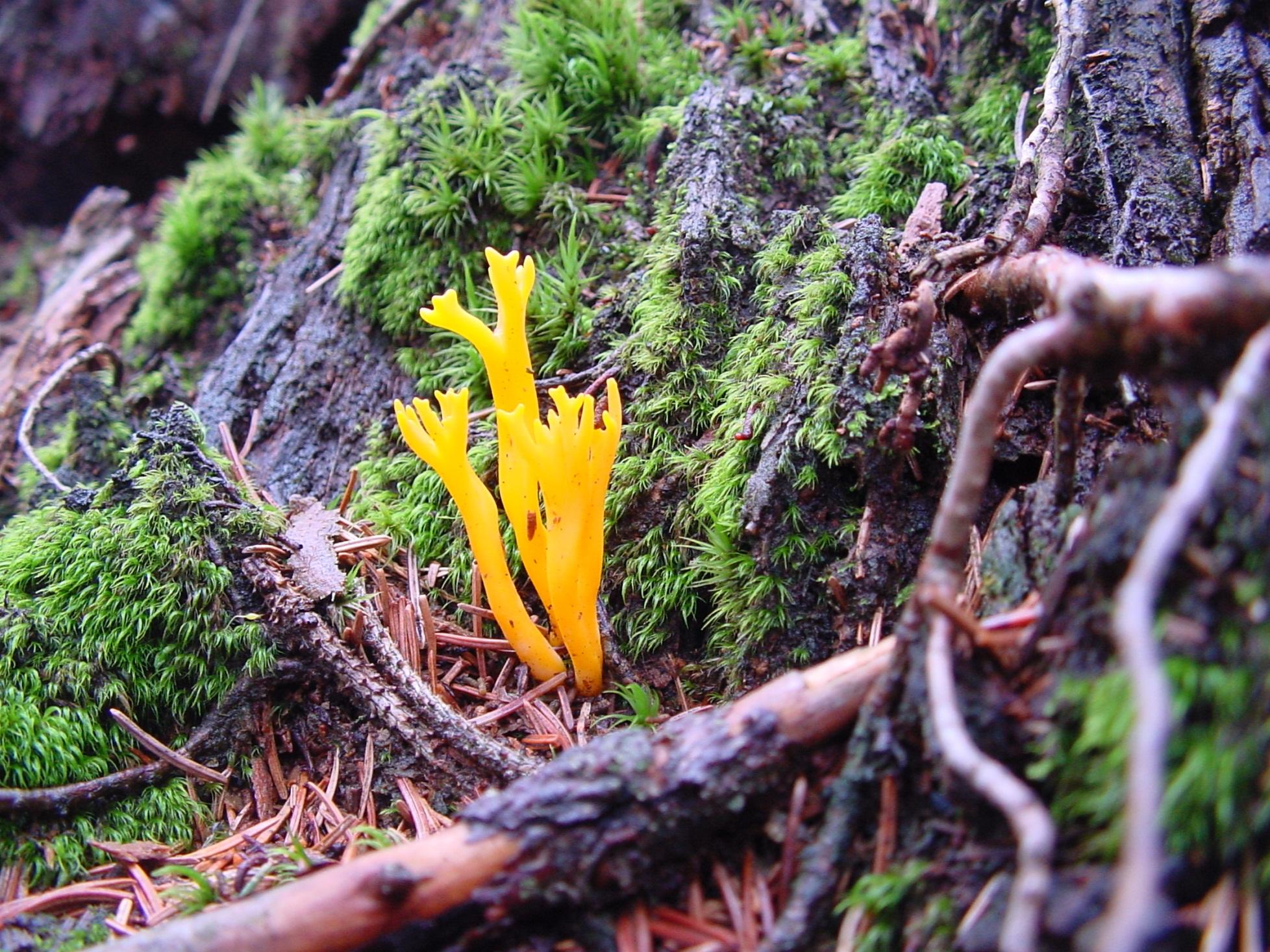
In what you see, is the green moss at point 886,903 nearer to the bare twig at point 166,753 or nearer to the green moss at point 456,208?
the bare twig at point 166,753

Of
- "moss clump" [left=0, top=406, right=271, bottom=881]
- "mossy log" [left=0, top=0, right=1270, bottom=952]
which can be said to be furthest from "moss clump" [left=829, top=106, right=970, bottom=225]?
"moss clump" [left=0, top=406, right=271, bottom=881]

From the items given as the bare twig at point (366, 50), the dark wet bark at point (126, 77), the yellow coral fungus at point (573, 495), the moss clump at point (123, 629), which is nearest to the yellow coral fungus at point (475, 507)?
the yellow coral fungus at point (573, 495)

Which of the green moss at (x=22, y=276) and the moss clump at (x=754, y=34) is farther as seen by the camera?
the green moss at (x=22, y=276)

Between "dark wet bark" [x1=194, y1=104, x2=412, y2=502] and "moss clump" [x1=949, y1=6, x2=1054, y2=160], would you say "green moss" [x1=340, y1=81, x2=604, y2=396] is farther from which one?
"moss clump" [x1=949, y1=6, x2=1054, y2=160]

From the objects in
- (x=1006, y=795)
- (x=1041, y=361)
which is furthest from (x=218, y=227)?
(x=1006, y=795)

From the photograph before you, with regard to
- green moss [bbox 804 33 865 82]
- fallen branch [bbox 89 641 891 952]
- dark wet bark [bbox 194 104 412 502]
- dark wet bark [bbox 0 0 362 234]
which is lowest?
fallen branch [bbox 89 641 891 952]

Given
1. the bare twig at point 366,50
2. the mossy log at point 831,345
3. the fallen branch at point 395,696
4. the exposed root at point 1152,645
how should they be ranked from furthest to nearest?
the bare twig at point 366,50, the fallen branch at point 395,696, the mossy log at point 831,345, the exposed root at point 1152,645

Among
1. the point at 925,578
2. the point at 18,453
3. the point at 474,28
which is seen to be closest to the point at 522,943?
the point at 925,578

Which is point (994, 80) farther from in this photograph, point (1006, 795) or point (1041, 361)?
point (1006, 795)
